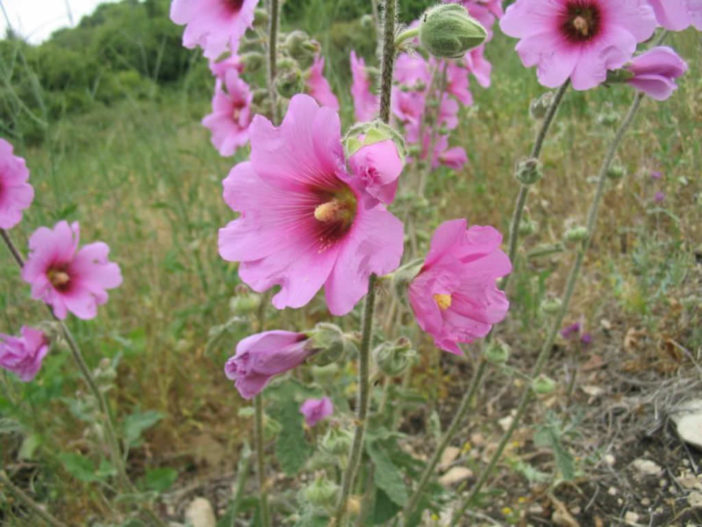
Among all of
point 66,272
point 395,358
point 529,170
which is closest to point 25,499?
point 66,272

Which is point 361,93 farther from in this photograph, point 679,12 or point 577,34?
point 679,12

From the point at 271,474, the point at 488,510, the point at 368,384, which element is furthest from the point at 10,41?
the point at 488,510

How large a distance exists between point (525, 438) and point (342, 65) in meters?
4.58

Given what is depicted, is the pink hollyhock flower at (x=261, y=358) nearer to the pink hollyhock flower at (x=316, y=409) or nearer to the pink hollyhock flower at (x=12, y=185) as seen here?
the pink hollyhock flower at (x=316, y=409)

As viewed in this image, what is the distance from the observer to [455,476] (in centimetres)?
256

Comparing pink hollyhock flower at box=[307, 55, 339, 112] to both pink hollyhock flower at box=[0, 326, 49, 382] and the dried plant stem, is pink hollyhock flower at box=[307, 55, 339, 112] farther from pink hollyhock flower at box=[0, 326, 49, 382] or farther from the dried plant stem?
the dried plant stem

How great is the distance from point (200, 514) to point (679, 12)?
2328mm

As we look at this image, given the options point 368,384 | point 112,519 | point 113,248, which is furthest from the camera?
point 113,248

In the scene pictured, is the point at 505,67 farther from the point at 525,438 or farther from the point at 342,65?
the point at 525,438

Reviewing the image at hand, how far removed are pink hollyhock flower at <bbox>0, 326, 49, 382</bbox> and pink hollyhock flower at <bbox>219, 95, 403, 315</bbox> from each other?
1151 millimetres

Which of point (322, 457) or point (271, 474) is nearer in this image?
point (322, 457)

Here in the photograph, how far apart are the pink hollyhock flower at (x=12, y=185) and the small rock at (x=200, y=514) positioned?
4.28 feet

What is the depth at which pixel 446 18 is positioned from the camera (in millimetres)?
1156

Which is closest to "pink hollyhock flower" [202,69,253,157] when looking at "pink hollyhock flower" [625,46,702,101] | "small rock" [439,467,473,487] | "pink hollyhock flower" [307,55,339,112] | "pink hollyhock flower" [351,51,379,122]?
"pink hollyhock flower" [307,55,339,112]
